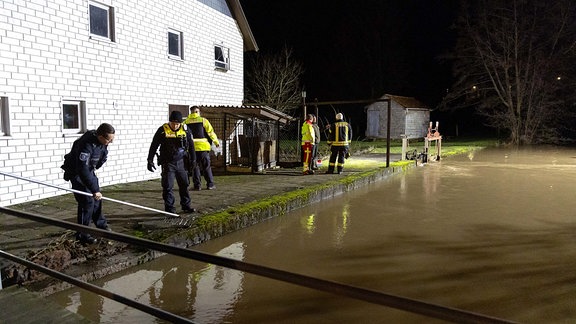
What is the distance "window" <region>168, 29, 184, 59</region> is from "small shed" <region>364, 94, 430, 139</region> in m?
24.5

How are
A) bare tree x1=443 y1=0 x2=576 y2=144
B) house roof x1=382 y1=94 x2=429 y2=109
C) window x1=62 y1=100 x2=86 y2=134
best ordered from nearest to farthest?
1. window x1=62 y1=100 x2=86 y2=134
2. bare tree x1=443 y1=0 x2=576 y2=144
3. house roof x1=382 y1=94 x2=429 y2=109

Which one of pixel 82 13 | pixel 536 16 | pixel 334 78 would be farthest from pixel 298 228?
pixel 334 78

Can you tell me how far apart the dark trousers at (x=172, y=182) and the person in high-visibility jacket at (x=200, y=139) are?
223cm

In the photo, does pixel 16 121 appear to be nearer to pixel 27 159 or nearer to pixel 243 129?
pixel 27 159

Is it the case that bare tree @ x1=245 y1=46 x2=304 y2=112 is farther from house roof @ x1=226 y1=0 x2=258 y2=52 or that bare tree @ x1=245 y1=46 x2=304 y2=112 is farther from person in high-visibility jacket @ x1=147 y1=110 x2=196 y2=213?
person in high-visibility jacket @ x1=147 y1=110 x2=196 y2=213

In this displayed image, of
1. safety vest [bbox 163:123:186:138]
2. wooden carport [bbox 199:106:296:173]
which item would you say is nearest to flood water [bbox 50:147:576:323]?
safety vest [bbox 163:123:186:138]

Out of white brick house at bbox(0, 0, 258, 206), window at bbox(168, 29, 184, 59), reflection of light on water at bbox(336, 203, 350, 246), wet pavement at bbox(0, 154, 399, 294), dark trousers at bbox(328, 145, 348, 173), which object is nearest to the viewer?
wet pavement at bbox(0, 154, 399, 294)

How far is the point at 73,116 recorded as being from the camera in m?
9.45

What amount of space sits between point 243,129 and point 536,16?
2519 centimetres

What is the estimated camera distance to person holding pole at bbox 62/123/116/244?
18.4 feet

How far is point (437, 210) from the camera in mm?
8992

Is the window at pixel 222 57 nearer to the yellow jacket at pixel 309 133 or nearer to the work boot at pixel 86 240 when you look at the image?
the yellow jacket at pixel 309 133

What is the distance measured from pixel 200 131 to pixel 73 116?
2615 millimetres

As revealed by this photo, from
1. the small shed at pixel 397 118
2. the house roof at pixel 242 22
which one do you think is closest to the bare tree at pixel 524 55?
the small shed at pixel 397 118
